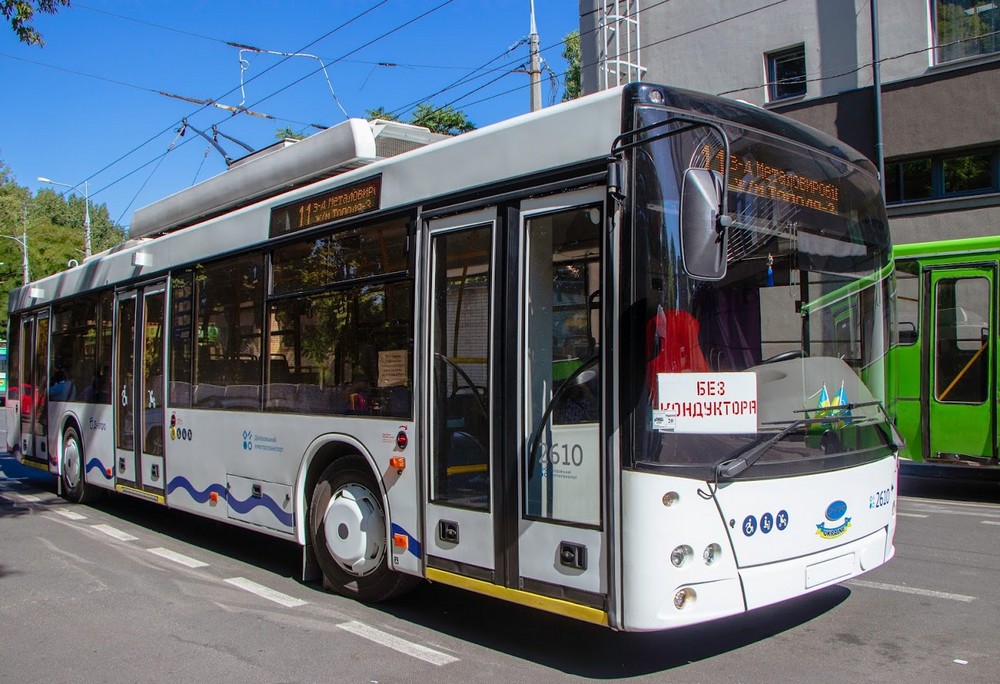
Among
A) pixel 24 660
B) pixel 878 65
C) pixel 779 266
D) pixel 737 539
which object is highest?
pixel 878 65

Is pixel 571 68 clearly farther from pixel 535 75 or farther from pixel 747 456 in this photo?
pixel 747 456

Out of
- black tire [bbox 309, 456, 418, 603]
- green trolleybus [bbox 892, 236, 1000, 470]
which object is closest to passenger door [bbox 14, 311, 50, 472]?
black tire [bbox 309, 456, 418, 603]

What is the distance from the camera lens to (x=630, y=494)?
14.4 ft

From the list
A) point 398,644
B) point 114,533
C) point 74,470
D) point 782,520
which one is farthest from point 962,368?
point 74,470

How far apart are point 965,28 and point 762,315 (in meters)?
15.5

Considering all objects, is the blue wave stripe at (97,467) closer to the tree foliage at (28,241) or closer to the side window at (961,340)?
the side window at (961,340)

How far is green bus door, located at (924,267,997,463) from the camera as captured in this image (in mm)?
10453

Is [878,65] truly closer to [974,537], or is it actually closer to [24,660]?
[974,537]

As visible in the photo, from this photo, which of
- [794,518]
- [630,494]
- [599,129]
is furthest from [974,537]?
[599,129]

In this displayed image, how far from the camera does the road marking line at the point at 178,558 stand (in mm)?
7957

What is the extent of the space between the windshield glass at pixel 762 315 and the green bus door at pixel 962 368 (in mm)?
5752

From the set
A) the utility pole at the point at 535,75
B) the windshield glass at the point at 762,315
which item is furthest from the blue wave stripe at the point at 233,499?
the utility pole at the point at 535,75

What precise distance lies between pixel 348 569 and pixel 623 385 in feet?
10.0

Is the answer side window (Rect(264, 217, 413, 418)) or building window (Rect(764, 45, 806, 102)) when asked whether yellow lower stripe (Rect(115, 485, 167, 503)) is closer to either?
side window (Rect(264, 217, 413, 418))
